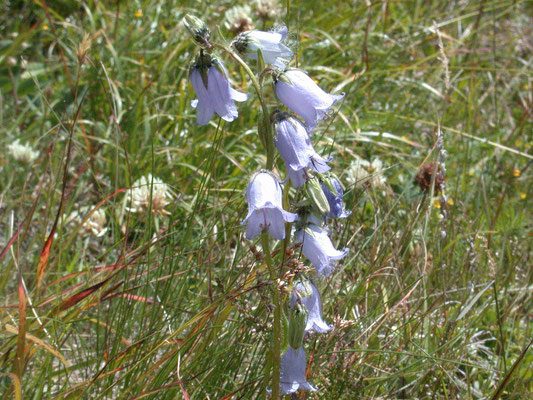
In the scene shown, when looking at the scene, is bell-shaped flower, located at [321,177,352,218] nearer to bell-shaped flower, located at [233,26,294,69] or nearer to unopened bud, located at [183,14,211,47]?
bell-shaped flower, located at [233,26,294,69]

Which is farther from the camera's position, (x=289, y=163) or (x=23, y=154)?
(x=23, y=154)

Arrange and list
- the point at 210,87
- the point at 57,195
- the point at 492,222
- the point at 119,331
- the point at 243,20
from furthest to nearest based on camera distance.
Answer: the point at 243,20, the point at 57,195, the point at 492,222, the point at 119,331, the point at 210,87

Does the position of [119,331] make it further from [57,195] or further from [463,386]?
[57,195]

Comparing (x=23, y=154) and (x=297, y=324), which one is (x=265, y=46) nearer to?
(x=297, y=324)

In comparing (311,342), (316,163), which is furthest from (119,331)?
(316,163)

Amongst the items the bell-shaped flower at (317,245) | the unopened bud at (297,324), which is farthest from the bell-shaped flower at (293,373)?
the bell-shaped flower at (317,245)

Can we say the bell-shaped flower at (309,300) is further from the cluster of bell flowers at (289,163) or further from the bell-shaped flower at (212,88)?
the bell-shaped flower at (212,88)

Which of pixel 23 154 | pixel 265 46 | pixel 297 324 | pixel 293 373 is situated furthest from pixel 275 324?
pixel 23 154
